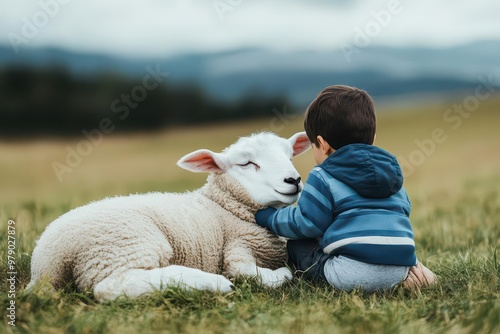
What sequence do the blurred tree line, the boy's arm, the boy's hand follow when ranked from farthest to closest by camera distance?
the blurred tree line < the boy's hand < the boy's arm

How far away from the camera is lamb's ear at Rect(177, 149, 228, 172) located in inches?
182

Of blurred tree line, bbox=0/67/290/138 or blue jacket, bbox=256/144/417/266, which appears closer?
blue jacket, bbox=256/144/417/266

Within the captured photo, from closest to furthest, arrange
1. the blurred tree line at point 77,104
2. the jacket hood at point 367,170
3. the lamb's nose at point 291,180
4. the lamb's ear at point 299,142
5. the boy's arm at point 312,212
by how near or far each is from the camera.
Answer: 1. the jacket hood at point 367,170
2. the boy's arm at point 312,212
3. the lamb's nose at point 291,180
4. the lamb's ear at point 299,142
5. the blurred tree line at point 77,104

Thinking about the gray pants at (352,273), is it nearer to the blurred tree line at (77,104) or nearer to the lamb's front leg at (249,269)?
the lamb's front leg at (249,269)

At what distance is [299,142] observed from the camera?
4980mm

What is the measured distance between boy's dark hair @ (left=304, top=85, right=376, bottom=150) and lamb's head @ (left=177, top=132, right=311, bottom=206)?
0.37m

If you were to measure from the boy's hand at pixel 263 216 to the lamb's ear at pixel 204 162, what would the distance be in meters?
0.45

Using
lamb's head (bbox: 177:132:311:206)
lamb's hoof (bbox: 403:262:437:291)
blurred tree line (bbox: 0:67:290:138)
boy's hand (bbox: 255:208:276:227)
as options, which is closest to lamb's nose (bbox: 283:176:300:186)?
lamb's head (bbox: 177:132:311:206)

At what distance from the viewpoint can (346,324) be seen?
3.30 meters

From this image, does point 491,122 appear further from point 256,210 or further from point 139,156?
point 256,210

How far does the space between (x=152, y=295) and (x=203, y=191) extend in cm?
128

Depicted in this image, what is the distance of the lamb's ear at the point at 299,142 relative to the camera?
490cm

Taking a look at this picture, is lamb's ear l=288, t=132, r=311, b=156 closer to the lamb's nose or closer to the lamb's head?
the lamb's head

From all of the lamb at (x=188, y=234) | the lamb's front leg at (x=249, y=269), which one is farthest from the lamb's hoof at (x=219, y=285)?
the lamb's front leg at (x=249, y=269)
